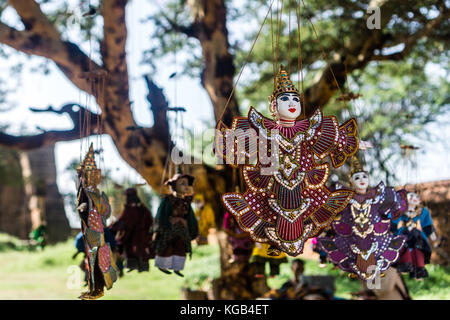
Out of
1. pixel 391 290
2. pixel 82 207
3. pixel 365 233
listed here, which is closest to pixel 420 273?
pixel 365 233

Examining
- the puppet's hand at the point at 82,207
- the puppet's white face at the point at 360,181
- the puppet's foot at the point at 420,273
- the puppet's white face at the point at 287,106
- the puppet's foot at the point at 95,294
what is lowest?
the puppet's foot at the point at 420,273

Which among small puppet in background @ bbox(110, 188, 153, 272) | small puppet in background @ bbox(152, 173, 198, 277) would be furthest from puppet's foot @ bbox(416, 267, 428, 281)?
small puppet in background @ bbox(110, 188, 153, 272)

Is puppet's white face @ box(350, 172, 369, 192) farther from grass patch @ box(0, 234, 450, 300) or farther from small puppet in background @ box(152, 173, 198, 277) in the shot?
grass patch @ box(0, 234, 450, 300)

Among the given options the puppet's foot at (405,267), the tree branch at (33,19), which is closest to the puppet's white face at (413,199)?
the puppet's foot at (405,267)

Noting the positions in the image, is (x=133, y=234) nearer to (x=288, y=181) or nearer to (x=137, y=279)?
(x=288, y=181)

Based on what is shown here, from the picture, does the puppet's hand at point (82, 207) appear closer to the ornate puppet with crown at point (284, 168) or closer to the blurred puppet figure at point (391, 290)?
the ornate puppet with crown at point (284, 168)

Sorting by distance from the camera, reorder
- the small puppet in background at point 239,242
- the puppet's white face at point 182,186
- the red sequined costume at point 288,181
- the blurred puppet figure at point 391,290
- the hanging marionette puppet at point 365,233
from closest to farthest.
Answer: the red sequined costume at point 288,181 → the hanging marionette puppet at point 365,233 → the puppet's white face at point 182,186 → the small puppet in background at point 239,242 → the blurred puppet figure at point 391,290

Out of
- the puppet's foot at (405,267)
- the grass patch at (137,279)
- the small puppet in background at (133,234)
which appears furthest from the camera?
the grass patch at (137,279)

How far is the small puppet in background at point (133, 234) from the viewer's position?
14.6 feet

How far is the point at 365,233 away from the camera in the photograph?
355 cm

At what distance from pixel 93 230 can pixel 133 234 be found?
3.78ft

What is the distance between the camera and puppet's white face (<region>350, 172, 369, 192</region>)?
12.1ft

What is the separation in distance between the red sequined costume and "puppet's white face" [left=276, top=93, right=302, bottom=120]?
0.07 metres

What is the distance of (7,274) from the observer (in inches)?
407
